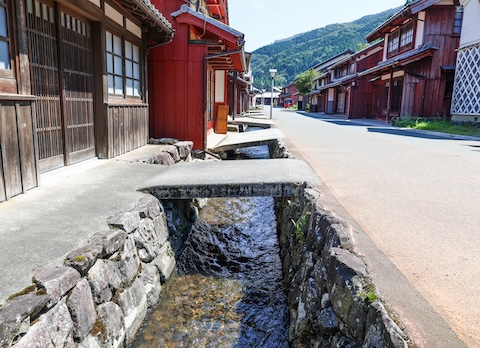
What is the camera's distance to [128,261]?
3.62m

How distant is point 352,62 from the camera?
37.7 meters

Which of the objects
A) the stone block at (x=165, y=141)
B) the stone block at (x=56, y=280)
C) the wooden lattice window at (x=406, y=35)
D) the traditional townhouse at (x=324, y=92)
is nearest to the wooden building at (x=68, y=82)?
the stone block at (x=165, y=141)

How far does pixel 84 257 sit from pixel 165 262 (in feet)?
6.74

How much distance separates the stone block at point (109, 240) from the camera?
310cm

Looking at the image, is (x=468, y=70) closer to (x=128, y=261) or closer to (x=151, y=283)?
(x=151, y=283)

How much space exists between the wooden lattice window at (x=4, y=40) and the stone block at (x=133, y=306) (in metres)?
2.85

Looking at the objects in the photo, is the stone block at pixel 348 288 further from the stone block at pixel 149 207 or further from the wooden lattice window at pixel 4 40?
the wooden lattice window at pixel 4 40

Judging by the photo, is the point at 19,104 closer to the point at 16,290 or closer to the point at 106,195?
the point at 106,195

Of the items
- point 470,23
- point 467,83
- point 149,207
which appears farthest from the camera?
point 470,23

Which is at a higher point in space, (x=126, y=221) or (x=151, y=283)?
(x=126, y=221)

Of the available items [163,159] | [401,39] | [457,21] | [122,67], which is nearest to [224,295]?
[163,159]

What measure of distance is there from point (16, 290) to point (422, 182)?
5573 mm

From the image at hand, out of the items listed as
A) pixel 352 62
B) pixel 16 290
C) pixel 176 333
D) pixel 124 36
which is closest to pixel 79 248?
pixel 16 290

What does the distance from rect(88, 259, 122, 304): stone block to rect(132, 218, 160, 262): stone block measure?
0.65m
